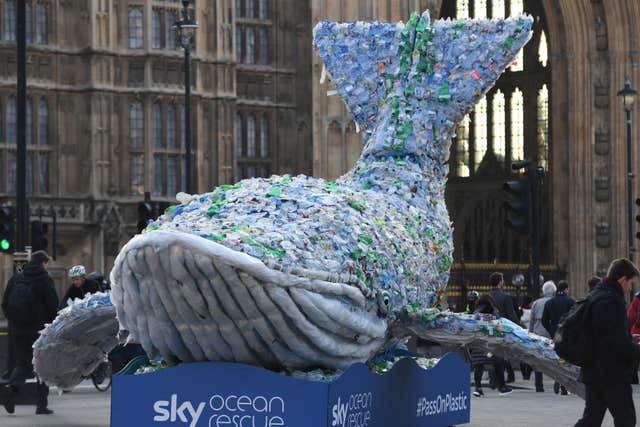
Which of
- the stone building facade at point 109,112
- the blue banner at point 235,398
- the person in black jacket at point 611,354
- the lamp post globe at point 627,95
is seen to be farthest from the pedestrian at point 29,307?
the lamp post globe at point 627,95

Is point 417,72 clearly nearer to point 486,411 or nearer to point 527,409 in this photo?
point 486,411

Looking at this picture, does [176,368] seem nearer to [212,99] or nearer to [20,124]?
[20,124]

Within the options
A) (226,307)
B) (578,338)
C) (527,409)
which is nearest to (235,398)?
(226,307)

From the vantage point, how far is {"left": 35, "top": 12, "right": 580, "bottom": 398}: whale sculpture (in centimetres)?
1026

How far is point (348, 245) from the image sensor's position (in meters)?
11.4

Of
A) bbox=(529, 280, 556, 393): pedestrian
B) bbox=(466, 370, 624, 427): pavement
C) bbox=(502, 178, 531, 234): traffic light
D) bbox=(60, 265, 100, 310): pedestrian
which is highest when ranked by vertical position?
bbox=(502, 178, 531, 234): traffic light

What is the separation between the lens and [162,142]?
4003 cm

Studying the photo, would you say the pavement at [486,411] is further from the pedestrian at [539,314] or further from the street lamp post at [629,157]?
the street lamp post at [629,157]

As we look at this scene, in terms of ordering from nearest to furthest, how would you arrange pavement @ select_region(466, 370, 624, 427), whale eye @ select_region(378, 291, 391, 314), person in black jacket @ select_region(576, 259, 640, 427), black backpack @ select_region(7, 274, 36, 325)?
whale eye @ select_region(378, 291, 391, 314), person in black jacket @ select_region(576, 259, 640, 427), pavement @ select_region(466, 370, 624, 427), black backpack @ select_region(7, 274, 36, 325)

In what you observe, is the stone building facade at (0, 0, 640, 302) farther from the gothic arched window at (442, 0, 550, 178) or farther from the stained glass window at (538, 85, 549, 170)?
the stained glass window at (538, 85, 549, 170)

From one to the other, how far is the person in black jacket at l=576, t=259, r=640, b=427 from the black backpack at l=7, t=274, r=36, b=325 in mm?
7259

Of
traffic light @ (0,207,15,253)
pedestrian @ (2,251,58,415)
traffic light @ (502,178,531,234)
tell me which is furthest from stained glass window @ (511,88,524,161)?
pedestrian @ (2,251,58,415)

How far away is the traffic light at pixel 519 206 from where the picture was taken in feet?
68.7

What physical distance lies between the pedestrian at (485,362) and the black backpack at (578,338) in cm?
884
